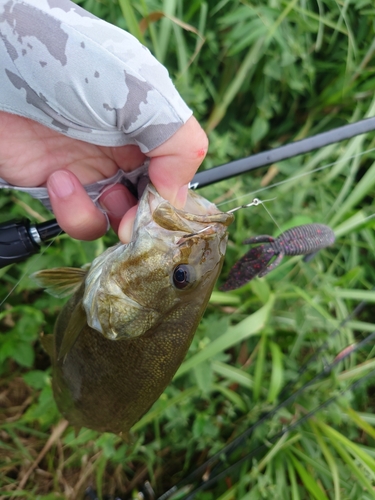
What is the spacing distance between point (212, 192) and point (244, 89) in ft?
3.09

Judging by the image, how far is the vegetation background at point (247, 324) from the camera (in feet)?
7.12

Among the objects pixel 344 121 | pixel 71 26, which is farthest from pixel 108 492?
pixel 344 121

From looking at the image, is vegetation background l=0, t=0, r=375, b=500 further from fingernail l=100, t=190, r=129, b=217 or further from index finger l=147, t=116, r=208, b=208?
index finger l=147, t=116, r=208, b=208

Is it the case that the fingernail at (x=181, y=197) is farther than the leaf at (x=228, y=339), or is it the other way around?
the leaf at (x=228, y=339)

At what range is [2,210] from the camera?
223 cm

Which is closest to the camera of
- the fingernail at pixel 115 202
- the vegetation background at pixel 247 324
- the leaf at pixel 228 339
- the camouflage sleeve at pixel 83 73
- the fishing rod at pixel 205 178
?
the camouflage sleeve at pixel 83 73

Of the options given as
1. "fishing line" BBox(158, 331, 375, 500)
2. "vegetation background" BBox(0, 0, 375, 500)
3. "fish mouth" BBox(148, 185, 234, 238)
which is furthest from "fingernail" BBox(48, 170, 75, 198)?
"fishing line" BBox(158, 331, 375, 500)

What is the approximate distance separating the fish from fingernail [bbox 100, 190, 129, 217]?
0.25 metres

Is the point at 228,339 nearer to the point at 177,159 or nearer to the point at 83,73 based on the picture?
the point at 177,159

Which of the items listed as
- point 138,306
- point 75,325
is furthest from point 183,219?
point 75,325

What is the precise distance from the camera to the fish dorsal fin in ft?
4.93

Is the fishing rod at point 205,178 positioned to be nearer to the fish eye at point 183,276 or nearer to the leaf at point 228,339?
the fish eye at point 183,276

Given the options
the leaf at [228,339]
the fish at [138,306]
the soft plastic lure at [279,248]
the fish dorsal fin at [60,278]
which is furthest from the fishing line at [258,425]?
the fish dorsal fin at [60,278]

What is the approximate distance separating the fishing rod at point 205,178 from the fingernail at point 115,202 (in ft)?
0.69
